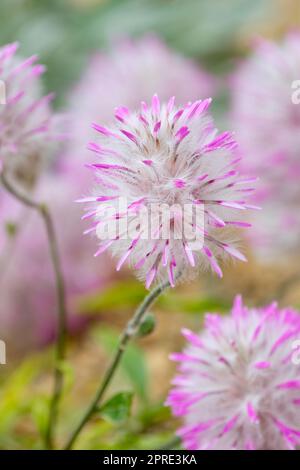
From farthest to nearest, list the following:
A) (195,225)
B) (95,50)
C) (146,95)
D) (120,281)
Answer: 1. (95,50)
2. (120,281)
3. (146,95)
4. (195,225)

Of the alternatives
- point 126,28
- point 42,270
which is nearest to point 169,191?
point 42,270

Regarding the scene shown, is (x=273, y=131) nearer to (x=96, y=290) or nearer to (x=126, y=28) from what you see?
(x=96, y=290)

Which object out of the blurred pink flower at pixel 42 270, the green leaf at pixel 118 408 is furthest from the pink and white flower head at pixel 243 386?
the blurred pink flower at pixel 42 270

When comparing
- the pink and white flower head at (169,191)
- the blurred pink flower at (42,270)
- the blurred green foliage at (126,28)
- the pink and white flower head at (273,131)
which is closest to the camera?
the pink and white flower head at (169,191)

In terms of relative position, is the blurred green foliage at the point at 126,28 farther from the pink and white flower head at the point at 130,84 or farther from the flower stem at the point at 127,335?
the flower stem at the point at 127,335

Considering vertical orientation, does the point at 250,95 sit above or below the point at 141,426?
above

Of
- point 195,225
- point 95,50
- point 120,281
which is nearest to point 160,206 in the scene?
point 195,225

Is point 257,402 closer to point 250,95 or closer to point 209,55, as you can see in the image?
point 250,95

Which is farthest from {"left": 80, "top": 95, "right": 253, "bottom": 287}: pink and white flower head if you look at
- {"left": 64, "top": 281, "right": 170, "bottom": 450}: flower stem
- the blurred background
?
the blurred background
